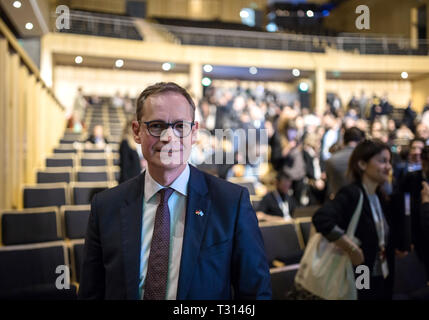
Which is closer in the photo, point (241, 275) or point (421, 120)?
point (241, 275)

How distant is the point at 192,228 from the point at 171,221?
0.20 feet

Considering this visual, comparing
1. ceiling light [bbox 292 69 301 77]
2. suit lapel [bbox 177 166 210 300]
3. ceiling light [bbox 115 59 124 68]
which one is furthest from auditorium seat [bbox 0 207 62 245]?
ceiling light [bbox 292 69 301 77]

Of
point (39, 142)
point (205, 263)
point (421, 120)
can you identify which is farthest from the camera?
point (39, 142)

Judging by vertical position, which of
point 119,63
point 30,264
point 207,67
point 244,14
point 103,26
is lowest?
point 30,264

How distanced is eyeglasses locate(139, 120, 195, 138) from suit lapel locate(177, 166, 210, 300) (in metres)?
0.11

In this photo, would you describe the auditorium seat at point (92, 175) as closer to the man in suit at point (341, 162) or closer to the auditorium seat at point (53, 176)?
the auditorium seat at point (53, 176)

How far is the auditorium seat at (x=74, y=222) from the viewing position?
2055 mm

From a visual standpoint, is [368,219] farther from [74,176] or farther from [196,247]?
[74,176]

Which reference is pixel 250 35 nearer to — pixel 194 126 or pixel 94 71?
pixel 94 71

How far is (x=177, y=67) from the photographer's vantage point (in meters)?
8.96

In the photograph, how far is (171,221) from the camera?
0.82m

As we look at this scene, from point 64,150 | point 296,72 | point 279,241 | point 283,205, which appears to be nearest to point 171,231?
point 279,241

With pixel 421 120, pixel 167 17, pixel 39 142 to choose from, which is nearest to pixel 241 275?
pixel 421 120

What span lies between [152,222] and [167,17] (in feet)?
37.2
